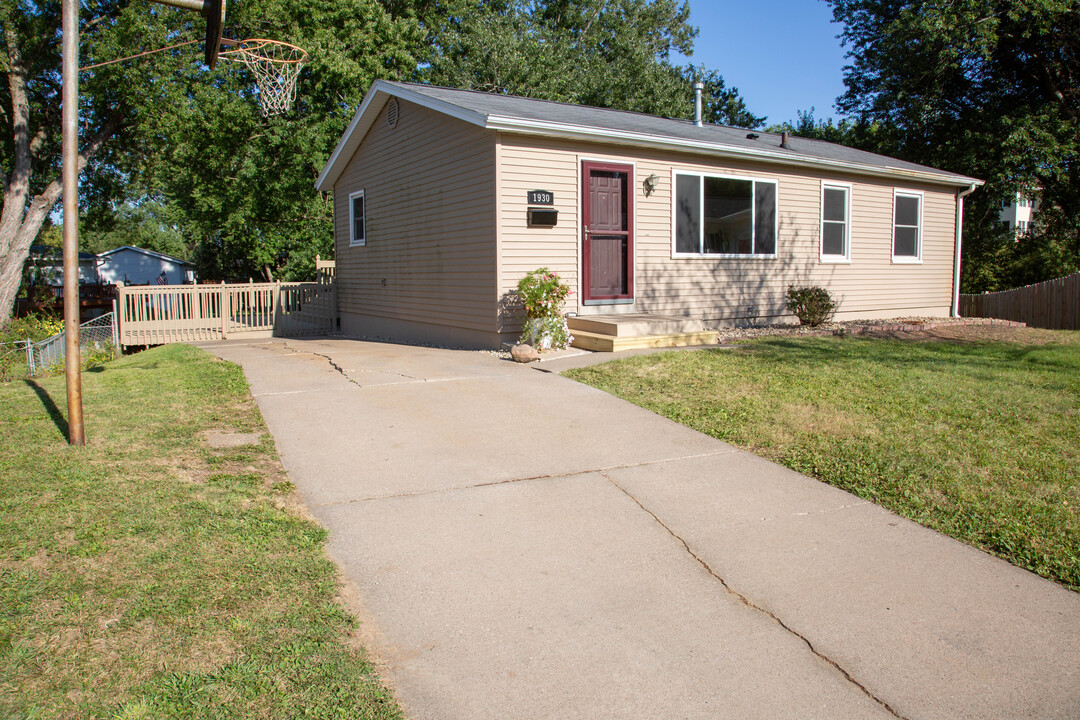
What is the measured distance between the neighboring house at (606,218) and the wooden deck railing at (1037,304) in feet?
4.12

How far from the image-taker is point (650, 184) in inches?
449

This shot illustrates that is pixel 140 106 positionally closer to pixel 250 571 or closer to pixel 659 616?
pixel 250 571

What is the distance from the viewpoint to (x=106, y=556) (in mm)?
3543

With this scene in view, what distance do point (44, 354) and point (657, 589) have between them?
12895 mm

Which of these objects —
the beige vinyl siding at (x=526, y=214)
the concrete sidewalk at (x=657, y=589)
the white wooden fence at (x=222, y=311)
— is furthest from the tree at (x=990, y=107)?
the concrete sidewalk at (x=657, y=589)

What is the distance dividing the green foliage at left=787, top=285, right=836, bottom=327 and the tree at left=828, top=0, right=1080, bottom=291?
983 cm

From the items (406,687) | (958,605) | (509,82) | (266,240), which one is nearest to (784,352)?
(958,605)

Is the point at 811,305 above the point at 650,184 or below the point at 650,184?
below

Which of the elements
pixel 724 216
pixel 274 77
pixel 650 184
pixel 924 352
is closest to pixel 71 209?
pixel 650 184

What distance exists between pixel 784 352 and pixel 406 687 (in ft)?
26.0

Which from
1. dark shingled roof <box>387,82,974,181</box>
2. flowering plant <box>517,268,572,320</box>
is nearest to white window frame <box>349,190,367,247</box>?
dark shingled roof <box>387,82,974,181</box>

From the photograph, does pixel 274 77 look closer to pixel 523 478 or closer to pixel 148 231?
pixel 523 478

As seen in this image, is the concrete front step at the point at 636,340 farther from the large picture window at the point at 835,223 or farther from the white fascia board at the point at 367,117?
the large picture window at the point at 835,223

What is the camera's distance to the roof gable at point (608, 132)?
10180mm
